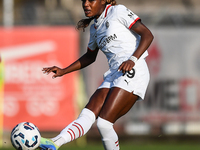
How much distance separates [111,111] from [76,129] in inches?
17.4

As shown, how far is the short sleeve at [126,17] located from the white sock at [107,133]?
1.13 metres

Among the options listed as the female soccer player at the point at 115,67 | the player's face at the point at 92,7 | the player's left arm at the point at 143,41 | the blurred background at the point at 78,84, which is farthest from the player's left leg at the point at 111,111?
the blurred background at the point at 78,84

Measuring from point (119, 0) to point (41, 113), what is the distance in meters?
7.43

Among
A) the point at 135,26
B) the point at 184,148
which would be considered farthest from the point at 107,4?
the point at 184,148

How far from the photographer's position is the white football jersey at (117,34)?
477 centimetres

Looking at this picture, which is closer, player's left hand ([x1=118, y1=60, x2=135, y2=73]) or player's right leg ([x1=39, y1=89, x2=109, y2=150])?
player's right leg ([x1=39, y1=89, x2=109, y2=150])

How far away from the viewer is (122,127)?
1009 cm

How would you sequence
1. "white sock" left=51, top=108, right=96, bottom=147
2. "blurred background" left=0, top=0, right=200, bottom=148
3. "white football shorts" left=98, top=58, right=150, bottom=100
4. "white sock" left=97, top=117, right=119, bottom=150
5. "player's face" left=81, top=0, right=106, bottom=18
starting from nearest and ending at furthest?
"white sock" left=51, top=108, right=96, bottom=147 → "white sock" left=97, top=117, right=119, bottom=150 → "white football shorts" left=98, top=58, right=150, bottom=100 → "player's face" left=81, top=0, right=106, bottom=18 → "blurred background" left=0, top=0, right=200, bottom=148

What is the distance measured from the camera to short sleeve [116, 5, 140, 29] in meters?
4.72

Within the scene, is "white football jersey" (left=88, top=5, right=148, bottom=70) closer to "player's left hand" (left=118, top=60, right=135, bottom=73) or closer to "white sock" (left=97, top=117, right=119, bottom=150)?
"player's left hand" (left=118, top=60, right=135, bottom=73)

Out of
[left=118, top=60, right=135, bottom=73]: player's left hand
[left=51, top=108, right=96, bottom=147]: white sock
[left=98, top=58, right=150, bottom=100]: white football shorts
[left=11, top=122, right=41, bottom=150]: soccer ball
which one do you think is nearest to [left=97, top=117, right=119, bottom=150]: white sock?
[left=51, top=108, right=96, bottom=147]: white sock

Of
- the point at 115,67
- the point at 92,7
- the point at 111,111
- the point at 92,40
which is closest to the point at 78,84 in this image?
the point at 92,40

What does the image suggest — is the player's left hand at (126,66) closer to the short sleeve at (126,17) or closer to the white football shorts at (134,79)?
the white football shorts at (134,79)

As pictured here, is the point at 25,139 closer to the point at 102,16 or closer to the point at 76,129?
the point at 76,129
